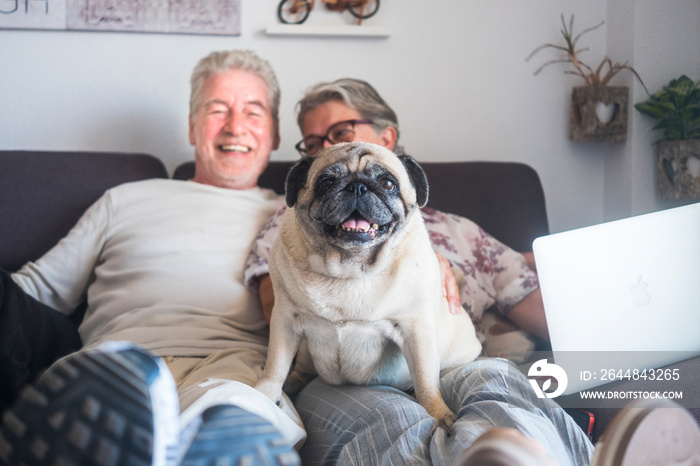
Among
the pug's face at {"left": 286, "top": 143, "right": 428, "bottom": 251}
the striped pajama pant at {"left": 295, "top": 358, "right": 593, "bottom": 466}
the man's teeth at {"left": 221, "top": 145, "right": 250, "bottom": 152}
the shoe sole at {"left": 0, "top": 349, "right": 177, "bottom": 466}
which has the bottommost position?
the striped pajama pant at {"left": 295, "top": 358, "right": 593, "bottom": 466}

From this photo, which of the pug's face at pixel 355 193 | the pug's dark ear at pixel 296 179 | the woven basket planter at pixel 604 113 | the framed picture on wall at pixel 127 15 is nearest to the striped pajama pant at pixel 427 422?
the pug's face at pixel 355 193

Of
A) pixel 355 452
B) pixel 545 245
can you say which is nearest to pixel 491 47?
pixel 545 245

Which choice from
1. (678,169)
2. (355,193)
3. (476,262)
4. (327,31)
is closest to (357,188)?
(355,193)

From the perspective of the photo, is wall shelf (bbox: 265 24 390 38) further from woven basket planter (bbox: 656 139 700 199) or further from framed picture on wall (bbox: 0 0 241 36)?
woven basket planter (bbox: 656 139 700 199)

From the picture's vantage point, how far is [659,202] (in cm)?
220

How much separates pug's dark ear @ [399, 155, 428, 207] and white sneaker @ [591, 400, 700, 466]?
0.57 m

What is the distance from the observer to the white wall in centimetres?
213

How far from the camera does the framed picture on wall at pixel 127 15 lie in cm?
205

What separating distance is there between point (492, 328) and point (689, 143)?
1.03m

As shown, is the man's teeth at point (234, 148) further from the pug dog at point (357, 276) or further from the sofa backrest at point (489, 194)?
the pug dog at point (357, 276)

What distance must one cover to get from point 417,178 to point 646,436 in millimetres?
632

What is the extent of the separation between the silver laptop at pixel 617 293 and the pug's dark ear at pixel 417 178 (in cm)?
23

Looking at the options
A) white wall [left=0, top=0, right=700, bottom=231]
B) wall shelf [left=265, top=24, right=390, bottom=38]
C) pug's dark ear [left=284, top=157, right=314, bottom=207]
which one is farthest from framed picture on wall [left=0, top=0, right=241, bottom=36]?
pug's dark ear [left=284, top=157, right=314, bottom=207]

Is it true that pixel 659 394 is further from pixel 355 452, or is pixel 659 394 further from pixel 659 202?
pixel 659 202
